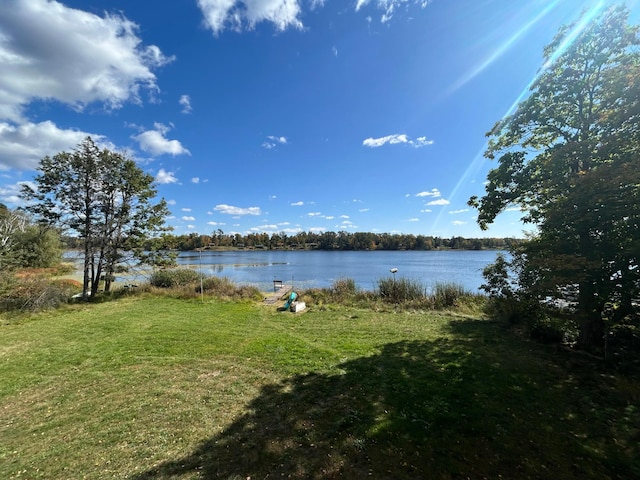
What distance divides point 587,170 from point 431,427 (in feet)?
22.8

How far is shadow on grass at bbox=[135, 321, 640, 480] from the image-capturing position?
3.24m

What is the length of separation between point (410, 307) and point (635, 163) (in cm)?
998

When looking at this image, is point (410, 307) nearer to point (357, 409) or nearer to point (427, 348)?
point (427, 348)

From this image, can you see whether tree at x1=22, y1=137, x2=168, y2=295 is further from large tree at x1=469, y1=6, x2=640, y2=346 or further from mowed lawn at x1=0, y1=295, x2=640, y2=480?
large tree at x1=469, y1=6, x2=640, y2=346

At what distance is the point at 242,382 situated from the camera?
5.65m

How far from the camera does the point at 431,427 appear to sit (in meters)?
3.96

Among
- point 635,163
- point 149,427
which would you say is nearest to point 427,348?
point 635,163

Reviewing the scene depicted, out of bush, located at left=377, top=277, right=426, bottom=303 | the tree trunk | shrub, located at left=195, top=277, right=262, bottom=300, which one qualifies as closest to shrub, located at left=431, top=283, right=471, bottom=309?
bush, located at left=377, top=277, right=426, bottom=303

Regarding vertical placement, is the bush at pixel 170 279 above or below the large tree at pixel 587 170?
below

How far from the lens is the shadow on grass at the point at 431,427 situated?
10.6ft

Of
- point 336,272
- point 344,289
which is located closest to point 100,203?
point 344,289

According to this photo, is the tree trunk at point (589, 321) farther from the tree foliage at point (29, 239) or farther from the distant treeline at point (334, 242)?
the distant treeline at point (334, 242)

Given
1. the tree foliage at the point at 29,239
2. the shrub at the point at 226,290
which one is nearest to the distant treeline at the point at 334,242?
the tree foliage at the point at 29,239

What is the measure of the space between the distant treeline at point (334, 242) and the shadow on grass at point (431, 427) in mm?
92965
